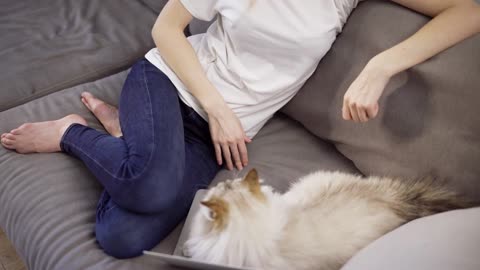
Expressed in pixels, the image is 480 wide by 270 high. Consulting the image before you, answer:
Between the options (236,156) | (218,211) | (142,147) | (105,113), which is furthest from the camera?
(105,113)

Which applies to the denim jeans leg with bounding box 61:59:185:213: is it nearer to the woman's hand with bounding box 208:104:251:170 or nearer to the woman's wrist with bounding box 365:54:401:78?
the woman's hand with bounding box 208:104:251:170

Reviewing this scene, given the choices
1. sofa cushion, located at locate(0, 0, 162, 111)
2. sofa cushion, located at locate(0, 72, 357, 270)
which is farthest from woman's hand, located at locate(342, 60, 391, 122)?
sofa cushion, located at locate(0, 0, 162, 111)

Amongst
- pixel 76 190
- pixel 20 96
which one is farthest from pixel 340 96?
pixel 20 96

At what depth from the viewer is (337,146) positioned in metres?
1.26

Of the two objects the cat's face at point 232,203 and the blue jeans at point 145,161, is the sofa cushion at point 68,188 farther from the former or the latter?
the cat's face at point 232,203

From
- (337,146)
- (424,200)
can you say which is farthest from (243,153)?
(424,200)

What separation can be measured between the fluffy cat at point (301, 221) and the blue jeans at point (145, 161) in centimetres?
12

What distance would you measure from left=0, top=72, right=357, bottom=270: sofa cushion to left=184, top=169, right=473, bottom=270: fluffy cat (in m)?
0.17

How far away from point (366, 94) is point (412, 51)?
0.15 meters

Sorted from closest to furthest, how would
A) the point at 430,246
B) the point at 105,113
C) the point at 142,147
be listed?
1. the point at 430,246
2. the point at 142,147
3. the point at 105,113

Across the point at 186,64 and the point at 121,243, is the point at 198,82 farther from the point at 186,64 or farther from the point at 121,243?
the point at 121,243

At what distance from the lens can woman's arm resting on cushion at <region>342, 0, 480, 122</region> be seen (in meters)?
1.04

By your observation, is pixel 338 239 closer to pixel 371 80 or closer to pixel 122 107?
pixel 371 80

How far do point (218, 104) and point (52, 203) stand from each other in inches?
19.5
